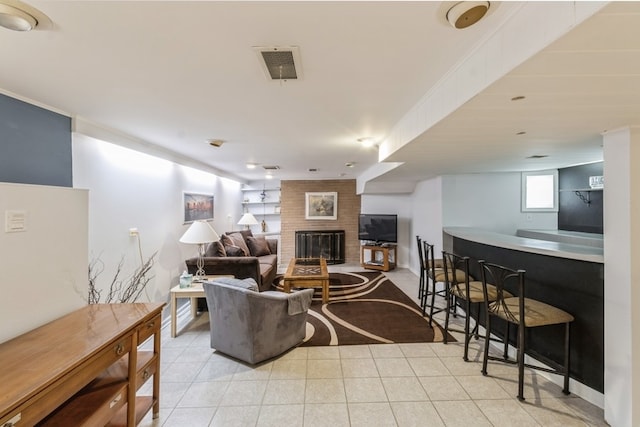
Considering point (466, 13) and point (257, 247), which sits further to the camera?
A: point (257, 247)

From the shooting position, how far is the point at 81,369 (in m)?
1.24

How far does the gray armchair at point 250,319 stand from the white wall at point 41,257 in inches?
42.0

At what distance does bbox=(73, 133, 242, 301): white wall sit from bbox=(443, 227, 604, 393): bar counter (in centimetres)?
405

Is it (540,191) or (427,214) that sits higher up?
(540,191)

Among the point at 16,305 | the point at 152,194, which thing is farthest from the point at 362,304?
the point at 16,305

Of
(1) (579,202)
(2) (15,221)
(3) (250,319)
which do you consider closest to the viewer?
(2) (15,221)

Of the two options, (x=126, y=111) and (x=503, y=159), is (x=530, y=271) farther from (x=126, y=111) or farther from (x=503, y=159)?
(x=126, y=111)

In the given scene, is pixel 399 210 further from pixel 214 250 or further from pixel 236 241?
pixel 214 250

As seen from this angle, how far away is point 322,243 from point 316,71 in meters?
5.88

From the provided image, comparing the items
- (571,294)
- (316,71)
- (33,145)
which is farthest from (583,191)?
(33,145)

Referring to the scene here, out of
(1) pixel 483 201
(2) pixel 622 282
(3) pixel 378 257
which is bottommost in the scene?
(3) pixel 378 257

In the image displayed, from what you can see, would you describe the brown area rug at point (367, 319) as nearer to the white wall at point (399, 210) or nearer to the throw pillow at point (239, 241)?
the throw pillow at point (239, 241)

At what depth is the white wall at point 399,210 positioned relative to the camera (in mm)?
Answer: 6610

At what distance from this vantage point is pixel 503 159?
319cm
